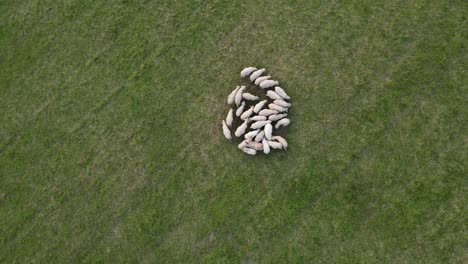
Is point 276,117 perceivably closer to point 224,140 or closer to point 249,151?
point 249,151

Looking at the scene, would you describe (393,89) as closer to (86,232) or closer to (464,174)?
(464,174)

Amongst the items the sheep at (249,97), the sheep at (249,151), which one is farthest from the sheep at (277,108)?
the sheep at (249,151)

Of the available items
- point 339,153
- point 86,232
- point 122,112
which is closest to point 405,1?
point 339,153

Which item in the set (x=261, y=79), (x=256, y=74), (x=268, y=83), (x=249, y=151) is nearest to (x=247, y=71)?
(x=256, y=74)

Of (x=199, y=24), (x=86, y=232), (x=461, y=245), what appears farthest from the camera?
(x=199, y=24)

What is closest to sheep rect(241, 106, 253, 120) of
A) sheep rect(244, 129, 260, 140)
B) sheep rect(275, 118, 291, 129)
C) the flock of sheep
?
the flock of sheep

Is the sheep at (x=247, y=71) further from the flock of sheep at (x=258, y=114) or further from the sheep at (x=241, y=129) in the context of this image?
the sheep at (x=241, y=129)
